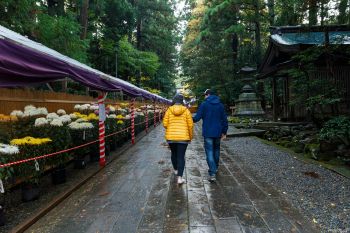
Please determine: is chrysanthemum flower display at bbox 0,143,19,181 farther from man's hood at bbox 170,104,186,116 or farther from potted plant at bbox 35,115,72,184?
man's hood at bbox 170,104,186,116

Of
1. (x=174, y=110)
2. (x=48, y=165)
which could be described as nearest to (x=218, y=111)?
(x=174, y=110)

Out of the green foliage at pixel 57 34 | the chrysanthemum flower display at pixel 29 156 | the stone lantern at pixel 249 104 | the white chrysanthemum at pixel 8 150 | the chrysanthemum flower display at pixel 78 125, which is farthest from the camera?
the stone lantern at pixel 249 104

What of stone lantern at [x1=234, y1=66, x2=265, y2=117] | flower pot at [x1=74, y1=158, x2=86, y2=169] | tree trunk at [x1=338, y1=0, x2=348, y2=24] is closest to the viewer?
flower pot at [x1=74, y1=158, x2=86, y2=169]

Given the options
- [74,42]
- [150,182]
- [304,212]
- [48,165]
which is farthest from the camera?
[74,42]

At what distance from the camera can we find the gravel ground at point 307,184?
4402 mm

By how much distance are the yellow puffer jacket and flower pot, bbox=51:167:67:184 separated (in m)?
2.32

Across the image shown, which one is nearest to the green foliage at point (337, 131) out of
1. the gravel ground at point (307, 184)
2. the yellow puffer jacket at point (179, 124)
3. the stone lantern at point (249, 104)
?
the gravel ground at point (307, 184)

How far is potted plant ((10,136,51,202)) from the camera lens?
4.94 meters

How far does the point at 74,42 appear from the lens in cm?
1434

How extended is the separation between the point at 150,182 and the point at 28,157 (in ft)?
8.10

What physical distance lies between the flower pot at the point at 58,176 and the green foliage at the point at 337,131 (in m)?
6.63

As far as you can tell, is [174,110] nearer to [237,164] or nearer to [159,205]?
[159,205]

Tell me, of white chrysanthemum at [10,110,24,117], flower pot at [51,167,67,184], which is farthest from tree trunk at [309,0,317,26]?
white chrysanthemum at [10,110,24,117]

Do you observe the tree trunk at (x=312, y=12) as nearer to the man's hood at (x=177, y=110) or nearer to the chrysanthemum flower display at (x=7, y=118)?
the man's hood at (x=177, y=110)
